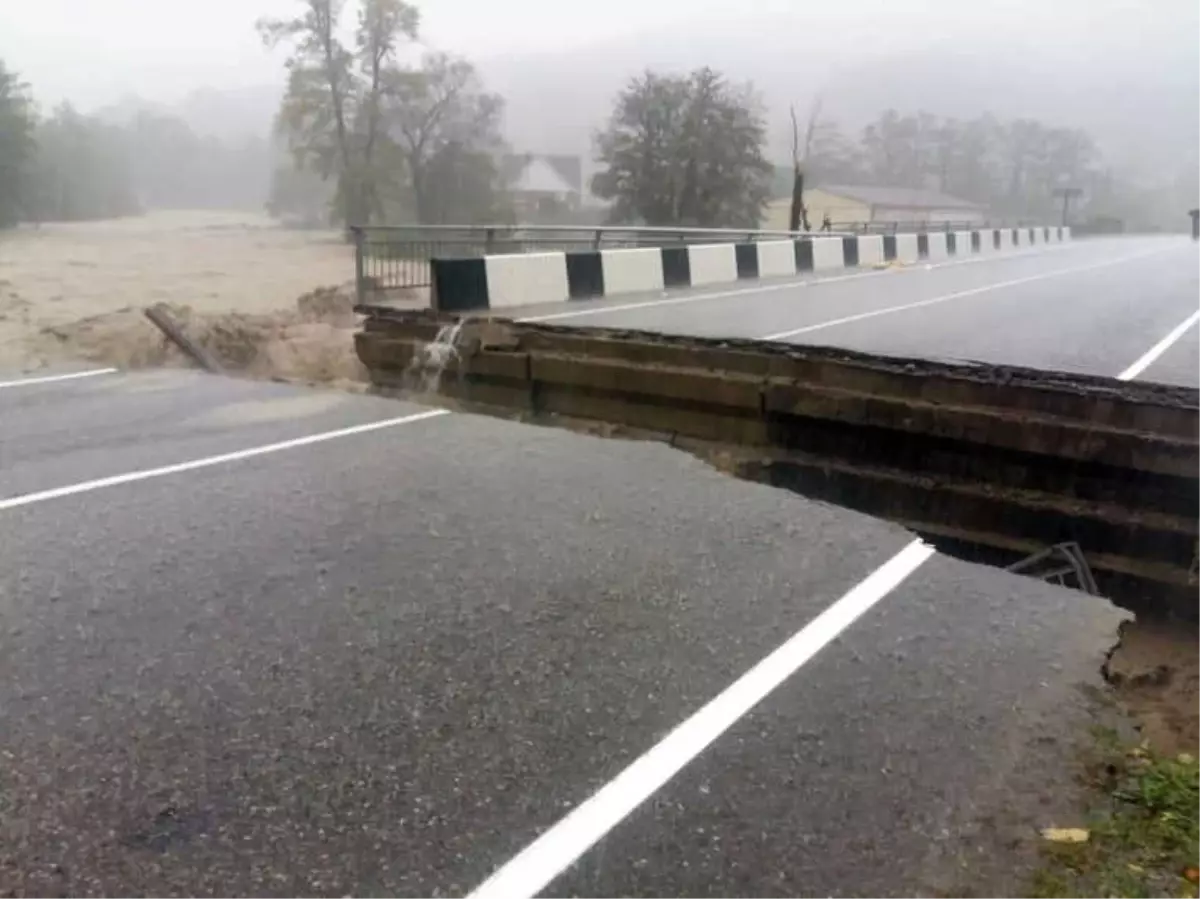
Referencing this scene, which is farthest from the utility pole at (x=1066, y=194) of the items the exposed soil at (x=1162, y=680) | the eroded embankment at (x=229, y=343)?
the exposed soil at (x=1162, y=680)

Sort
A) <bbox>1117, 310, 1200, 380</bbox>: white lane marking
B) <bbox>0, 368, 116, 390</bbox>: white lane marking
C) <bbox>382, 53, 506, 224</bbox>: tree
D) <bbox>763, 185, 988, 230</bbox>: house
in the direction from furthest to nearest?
<bbox>763, 185, 988, 230</bbox>: house
<bbox>382, 53, 506, 224</bbox>: tree
<bbox>0, 368, 116, 390</bbox>: white lane marking
<bbox>1117, 310, 1200, 380</bbox>: white lane marking

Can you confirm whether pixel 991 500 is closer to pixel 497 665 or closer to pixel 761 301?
pixel 497 665

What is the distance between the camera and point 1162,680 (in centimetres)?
411

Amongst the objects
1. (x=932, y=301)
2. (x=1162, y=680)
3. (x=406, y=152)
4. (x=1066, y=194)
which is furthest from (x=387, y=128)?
(x=1066, y=194)

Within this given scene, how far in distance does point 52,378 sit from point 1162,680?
719 cm

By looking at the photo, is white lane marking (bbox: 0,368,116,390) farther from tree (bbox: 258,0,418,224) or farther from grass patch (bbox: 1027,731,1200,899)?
tree (bbox: 258,0,418,224)

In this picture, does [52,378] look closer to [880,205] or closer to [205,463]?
[205,463]

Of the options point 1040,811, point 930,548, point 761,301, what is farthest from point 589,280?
point 1040,811

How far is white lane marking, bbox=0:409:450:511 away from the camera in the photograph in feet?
15.0

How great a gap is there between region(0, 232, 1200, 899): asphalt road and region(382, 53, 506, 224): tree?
19.0 meters

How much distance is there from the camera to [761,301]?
12.4 meters

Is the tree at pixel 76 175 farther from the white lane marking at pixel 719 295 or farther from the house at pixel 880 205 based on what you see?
the house at pixel 880 205

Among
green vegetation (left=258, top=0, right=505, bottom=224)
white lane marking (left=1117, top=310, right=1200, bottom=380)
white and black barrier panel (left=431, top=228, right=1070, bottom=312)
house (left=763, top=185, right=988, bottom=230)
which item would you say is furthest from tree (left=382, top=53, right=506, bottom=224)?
house (left=763, top=185, right=988, bottom=230)

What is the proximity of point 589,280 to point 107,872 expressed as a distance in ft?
36.1
